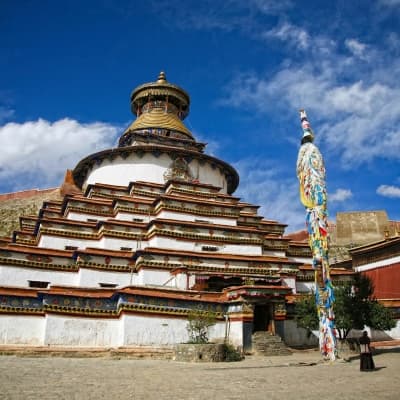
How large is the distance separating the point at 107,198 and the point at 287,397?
781 inches

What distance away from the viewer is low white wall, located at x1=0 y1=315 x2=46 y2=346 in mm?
15023

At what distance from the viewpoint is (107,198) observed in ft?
82.0

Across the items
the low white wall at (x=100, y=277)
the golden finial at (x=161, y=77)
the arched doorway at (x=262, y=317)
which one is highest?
the golden finial at (x=161, y=77)

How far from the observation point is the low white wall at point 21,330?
15.0 meters

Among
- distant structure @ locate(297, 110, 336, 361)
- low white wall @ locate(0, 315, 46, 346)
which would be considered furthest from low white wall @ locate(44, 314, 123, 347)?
distant structure @ locate(297, 110, 336, 361)

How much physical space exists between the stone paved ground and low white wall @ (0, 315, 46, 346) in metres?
4.56

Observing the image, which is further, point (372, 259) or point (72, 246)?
point (372, 259)

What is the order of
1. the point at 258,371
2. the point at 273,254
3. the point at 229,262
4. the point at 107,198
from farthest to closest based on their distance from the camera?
1. the point at 107,198
2. the point at 273,254
3. the point at 229,262
4. the point at 258,371

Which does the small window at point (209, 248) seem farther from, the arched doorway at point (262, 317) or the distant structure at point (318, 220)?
the distant structure at point (318, 220)

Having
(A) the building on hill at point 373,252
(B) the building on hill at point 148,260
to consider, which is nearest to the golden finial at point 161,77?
(B) the building on hill at point 148,260

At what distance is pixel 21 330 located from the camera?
1518cm

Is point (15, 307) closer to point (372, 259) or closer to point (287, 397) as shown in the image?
point (287, 397)

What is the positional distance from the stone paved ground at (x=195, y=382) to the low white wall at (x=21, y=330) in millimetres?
4555

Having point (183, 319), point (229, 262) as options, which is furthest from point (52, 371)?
point (229, 262)
